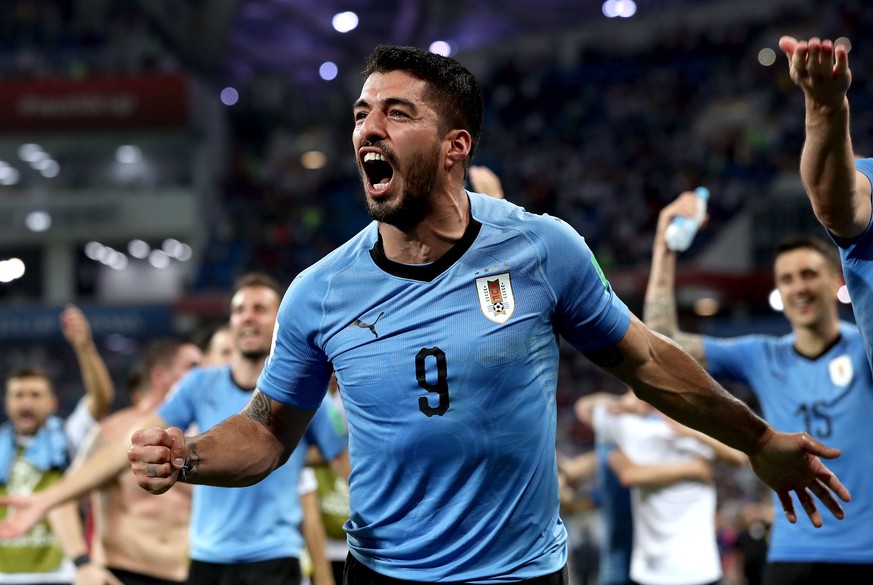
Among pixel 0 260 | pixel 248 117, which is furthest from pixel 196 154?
pixel 0 260

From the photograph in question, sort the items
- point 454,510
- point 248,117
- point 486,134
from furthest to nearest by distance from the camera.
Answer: point 248,117, point 486,134, point 454,510

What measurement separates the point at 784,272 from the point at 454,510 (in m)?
3.09

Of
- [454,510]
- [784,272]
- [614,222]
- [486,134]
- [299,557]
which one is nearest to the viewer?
[454,510]

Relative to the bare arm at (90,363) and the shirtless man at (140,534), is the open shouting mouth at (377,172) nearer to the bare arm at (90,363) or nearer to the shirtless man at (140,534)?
the shirtless man at (140,534)

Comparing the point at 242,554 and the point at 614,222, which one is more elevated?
the point at 614,222

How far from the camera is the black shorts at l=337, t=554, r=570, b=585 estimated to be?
325 centimetres

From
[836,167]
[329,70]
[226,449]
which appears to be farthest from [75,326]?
[329,70]

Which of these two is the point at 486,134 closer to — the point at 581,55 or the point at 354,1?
the point at 581,55

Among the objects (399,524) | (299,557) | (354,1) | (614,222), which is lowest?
(299,557)

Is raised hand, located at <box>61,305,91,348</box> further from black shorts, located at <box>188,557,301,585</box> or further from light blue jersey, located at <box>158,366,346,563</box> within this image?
black shorts, located at <box>188,557,301,585</box>

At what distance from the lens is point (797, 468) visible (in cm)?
350

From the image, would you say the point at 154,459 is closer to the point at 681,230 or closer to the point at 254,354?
the point at 254,354

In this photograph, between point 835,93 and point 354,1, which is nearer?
point 835,93

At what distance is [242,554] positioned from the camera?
6004mm
